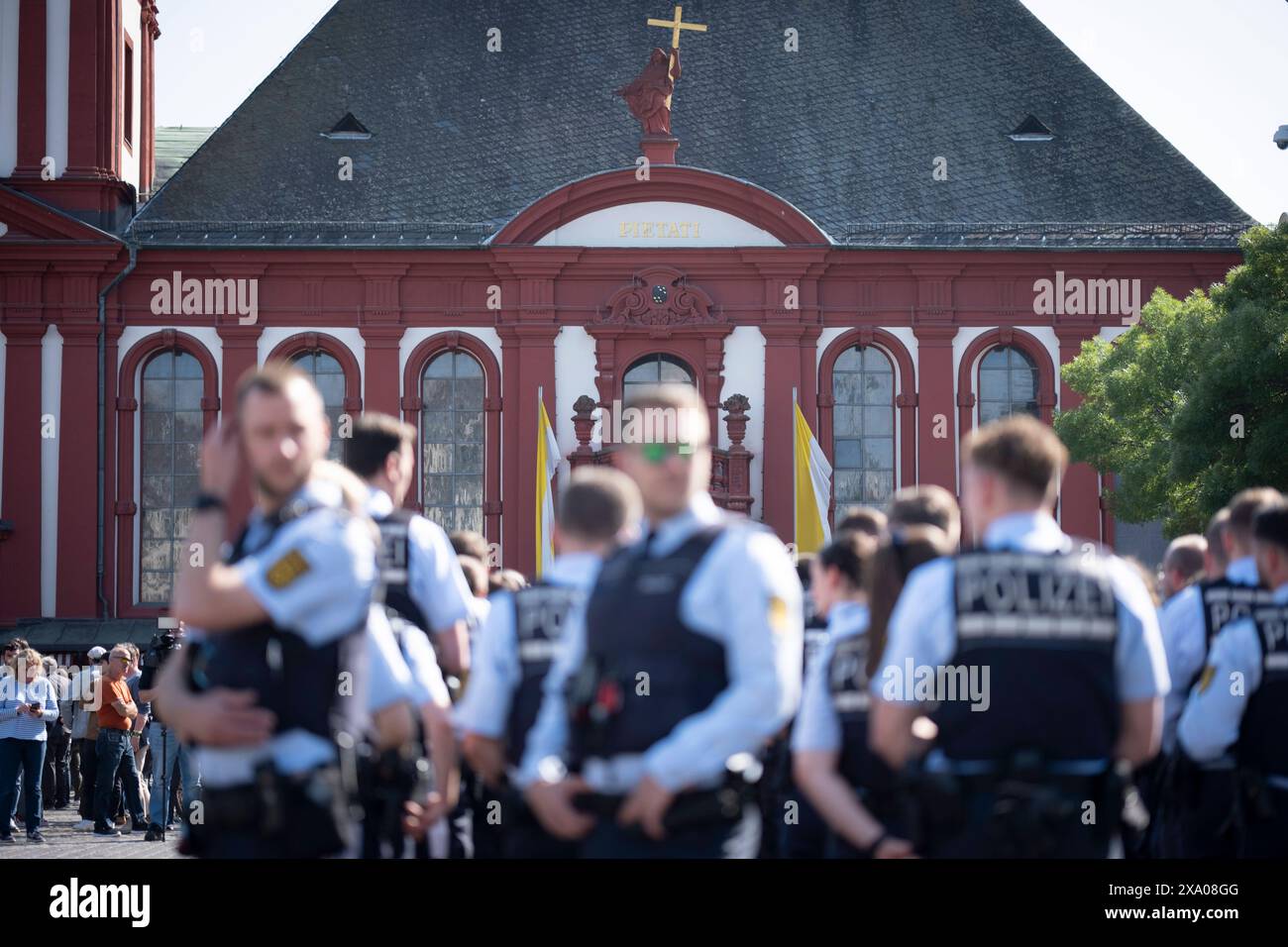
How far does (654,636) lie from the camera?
17.6ft

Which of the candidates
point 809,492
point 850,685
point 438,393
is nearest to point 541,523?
point 438,393

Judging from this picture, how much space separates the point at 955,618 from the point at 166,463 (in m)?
25.8

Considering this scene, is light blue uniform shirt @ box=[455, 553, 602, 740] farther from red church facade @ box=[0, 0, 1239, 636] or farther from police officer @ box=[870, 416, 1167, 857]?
red church facade @ box=[0, 0, 1239, 636]

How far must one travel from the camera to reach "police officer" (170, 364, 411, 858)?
518cm

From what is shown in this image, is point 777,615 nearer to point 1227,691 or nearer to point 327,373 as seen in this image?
point 1227,691

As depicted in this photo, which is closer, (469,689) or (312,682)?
(312,682)

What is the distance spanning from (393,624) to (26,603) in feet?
77.3

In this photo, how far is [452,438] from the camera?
97.8ft

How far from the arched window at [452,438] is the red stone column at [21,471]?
6077 millimetres

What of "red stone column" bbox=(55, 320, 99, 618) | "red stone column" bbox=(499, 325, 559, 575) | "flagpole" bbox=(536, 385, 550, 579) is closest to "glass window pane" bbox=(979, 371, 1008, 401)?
"red stone column" bbox=(499, 325, 559, 575)

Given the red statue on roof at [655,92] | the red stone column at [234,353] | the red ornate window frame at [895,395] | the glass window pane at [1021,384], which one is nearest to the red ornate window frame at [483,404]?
the red stone column at [234,353]
